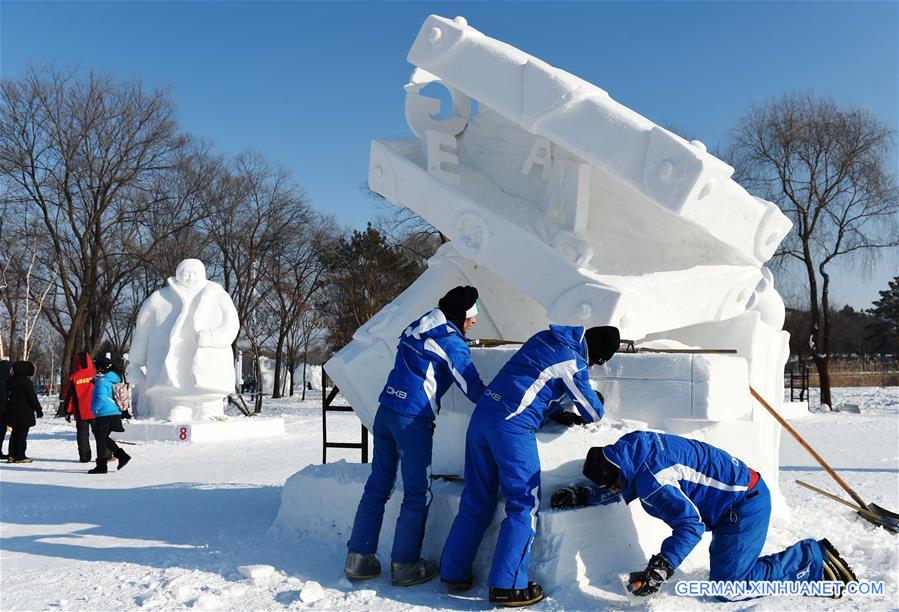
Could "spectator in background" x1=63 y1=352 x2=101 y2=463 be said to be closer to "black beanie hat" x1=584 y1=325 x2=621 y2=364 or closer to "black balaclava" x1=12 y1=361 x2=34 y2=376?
"black balaclava" x1=12 y1=361 x2=34 y2=376

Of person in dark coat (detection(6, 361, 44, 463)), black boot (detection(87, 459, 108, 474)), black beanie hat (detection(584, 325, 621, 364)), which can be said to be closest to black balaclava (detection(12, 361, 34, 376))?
person in dark coat (detection(6, 361, 44, 463))

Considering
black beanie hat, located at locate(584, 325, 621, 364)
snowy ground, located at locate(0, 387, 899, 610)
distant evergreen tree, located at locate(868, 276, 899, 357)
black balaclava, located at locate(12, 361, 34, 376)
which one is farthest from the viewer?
distant evergreen tree, located at locate(868, 276, 899, 357)

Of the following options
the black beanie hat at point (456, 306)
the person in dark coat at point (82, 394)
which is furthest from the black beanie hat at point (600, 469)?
the person in dark coat at point (82, 394)

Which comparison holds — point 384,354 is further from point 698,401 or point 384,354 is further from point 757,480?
point 757,480

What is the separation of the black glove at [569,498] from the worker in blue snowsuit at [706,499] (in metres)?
0.23

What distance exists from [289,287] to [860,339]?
42.8m

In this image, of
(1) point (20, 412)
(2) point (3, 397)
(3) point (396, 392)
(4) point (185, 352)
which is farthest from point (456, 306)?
(4) point (185, 352)

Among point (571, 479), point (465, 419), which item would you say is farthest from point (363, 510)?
point (571, 479)

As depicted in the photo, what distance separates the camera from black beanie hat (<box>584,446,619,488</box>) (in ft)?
12.2

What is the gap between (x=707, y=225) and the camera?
16.9 ft

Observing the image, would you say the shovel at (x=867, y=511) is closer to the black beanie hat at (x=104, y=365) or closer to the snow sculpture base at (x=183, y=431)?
the black beanie hat at (x=104, y=365)

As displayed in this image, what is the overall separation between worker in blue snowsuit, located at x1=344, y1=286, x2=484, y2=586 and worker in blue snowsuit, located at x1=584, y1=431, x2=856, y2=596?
2.75 feet

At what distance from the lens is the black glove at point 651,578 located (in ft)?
11.3

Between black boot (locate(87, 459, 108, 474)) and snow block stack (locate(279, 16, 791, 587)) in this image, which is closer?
snow block stack (locate(279, 16, 791, 587))
